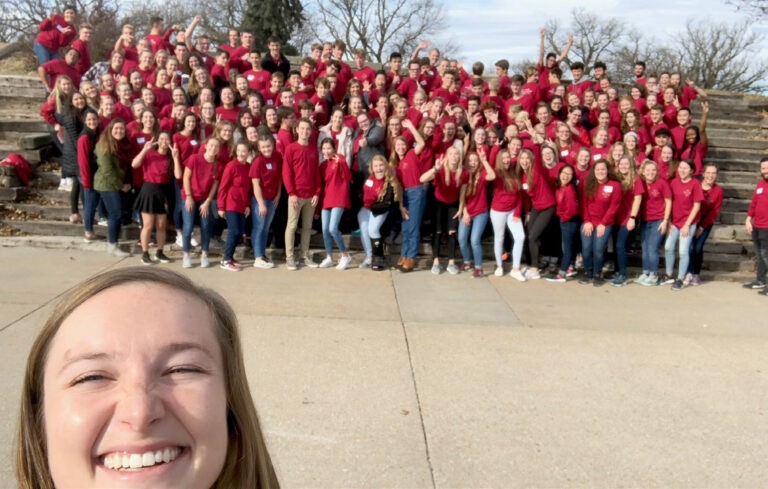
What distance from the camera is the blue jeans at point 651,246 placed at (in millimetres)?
7762

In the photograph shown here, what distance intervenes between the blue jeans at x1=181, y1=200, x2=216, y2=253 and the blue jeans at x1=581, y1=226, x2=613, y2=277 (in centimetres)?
467

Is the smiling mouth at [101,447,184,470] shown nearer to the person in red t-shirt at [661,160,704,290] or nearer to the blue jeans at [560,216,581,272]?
the blue jeans at [560,216,581,272]

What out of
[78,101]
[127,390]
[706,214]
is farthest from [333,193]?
[127,390]

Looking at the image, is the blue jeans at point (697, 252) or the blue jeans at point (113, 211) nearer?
the blue jeans at point (113, 211)

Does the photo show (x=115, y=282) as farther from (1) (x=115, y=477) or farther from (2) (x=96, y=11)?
(2) (x=96, y=11)

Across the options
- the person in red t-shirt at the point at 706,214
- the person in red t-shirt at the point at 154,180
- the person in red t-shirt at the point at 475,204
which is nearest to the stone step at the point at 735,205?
the person in red t-shirt at the point at 706,214

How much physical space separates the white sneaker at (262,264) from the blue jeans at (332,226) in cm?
77

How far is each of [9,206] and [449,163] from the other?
246 inches

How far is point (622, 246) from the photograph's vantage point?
7.70 metres

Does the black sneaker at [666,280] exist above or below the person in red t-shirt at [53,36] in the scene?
below

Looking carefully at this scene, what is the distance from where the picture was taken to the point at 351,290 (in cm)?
681

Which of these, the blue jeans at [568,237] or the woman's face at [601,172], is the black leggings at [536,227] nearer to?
the blue jeans at [568,237]

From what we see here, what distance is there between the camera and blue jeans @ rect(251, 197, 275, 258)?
7.61m

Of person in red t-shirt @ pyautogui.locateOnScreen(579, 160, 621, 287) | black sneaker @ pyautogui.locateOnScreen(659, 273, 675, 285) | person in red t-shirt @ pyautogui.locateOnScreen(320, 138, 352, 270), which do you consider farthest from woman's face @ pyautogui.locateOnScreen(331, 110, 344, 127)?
black sneaker @ pyautogui.locateOnScreen(659, 273, 675, 285)
